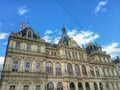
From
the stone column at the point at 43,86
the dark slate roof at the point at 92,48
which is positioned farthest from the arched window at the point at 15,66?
the dark slate roof at the point at 92,48

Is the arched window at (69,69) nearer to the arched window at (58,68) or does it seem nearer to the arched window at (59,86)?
the arched window at (58,68)

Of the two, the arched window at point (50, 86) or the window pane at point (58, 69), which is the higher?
the window pane at point (58, 69)

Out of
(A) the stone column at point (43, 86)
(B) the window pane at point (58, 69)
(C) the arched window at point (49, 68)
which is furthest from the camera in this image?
(B) the window pane at point (58, 69)

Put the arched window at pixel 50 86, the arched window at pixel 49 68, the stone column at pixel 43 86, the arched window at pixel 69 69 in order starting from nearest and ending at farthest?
the stone column at pixel 43 86 < the arched window at pixel 50 86 < the arched window at pixel 49 68 < the arched window at pixel 69 69

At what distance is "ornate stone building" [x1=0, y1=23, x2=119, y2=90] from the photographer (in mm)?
24500

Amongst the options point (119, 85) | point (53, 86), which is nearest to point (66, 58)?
point (53, 86)

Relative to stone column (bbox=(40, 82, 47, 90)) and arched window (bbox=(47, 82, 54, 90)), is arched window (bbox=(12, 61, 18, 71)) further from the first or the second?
arched window (bbox=(47, 82, 54, 90))

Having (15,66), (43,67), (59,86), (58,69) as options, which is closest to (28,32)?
(15,66)

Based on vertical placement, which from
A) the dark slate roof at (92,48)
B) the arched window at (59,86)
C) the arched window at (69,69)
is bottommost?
the arched window at (59,86)

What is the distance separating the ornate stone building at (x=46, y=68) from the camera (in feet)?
80.4

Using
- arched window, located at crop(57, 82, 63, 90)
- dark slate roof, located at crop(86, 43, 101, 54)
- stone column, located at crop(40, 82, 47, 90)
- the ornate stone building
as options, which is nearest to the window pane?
the ornate stone building

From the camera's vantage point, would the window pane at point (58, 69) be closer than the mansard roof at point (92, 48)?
Yes

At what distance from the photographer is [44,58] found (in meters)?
29.8

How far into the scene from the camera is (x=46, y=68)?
29.8m
